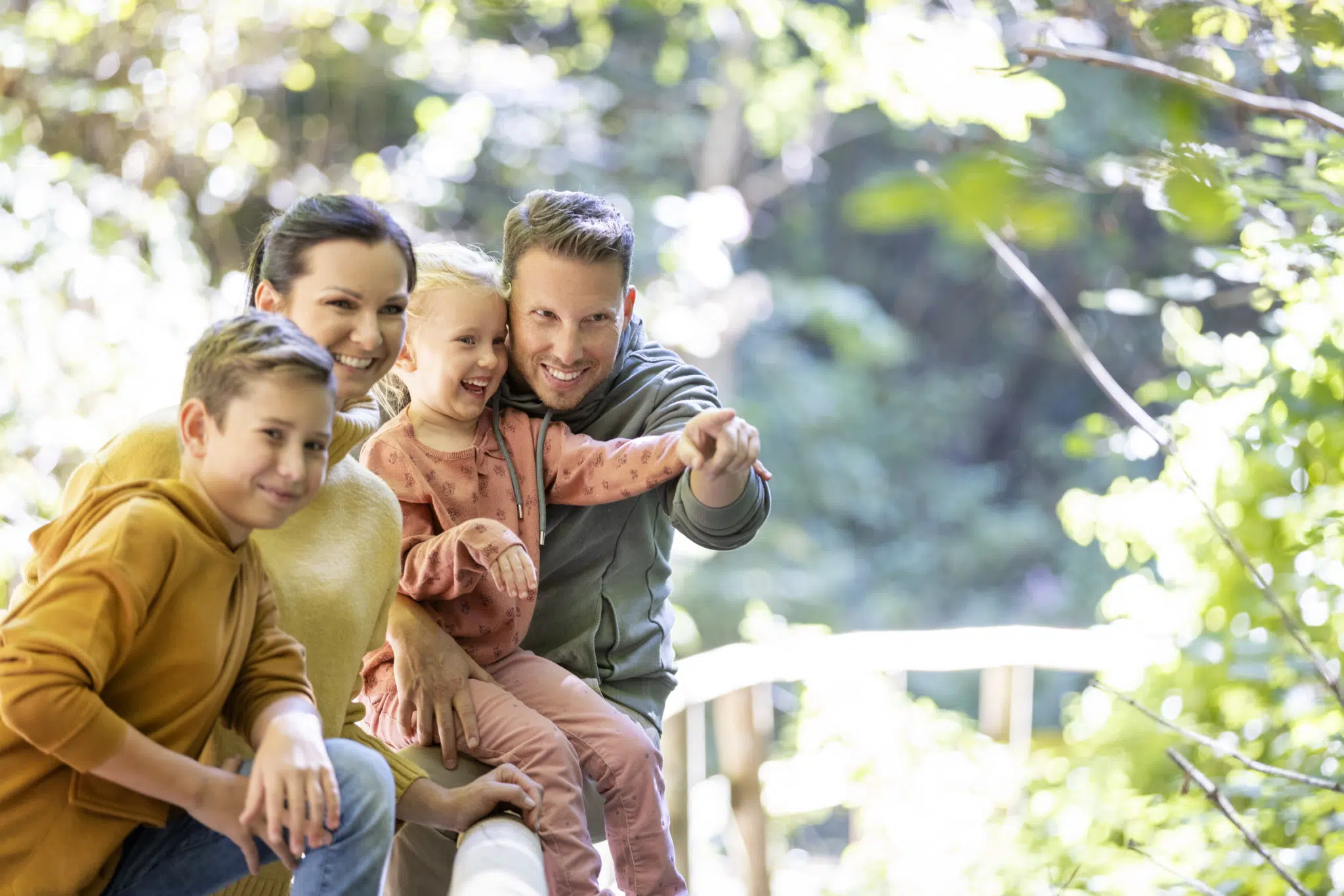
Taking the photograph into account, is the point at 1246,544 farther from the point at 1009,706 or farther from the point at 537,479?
the point at 1009,706

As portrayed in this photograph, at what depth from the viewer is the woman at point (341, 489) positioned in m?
1.16

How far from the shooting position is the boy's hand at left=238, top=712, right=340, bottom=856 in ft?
3.12

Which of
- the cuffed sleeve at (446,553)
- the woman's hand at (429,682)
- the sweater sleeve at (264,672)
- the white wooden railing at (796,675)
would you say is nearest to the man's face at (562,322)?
the cuffed sleeve at (446,553)

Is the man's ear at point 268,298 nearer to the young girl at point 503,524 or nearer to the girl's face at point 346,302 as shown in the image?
the girl's face at point 346,302

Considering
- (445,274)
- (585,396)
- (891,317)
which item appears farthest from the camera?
(891,317)

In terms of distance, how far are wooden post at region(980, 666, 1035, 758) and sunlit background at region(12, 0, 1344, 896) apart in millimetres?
16

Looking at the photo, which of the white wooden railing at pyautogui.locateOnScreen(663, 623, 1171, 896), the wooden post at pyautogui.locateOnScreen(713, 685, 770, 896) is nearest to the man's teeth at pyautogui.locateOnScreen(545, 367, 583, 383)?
the white wooden railing at pyautogui.locateOnScreen(663, 623, 1171, 896)

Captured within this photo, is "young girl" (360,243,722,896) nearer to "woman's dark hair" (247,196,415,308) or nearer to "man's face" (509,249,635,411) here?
"man's face" (509,249,635,411)

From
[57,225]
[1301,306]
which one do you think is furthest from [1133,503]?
[57,225]

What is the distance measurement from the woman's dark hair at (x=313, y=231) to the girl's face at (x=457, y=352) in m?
0.29

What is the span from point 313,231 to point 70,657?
1.46ft

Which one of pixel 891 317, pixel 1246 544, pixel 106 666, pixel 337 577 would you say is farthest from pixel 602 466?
pixel 891 317

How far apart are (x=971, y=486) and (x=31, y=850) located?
7499mm

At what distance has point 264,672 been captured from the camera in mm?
1054
